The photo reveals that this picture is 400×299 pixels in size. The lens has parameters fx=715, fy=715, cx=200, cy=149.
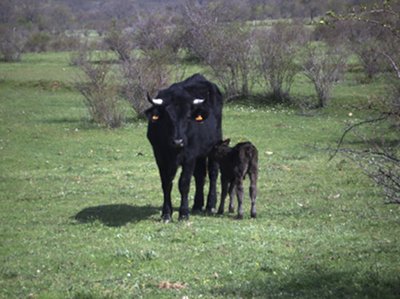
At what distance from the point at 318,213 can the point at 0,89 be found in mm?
34733

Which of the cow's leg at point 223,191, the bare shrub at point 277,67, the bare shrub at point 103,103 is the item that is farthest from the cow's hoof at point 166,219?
the bare shrub at point 277,67

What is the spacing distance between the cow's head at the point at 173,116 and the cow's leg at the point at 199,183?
1.24 metres

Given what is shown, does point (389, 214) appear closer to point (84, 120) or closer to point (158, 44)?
point (84, 120)

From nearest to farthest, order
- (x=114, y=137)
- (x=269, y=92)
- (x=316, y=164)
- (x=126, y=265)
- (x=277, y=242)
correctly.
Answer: (x=126, y=265) → (x=277, y=242) → (x=316, y=164) → (x=114, y=137) → (x=269, y=92)

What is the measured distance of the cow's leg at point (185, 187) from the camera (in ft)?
46.0

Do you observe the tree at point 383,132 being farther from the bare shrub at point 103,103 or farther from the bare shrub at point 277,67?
the bare shrub at point 277,67

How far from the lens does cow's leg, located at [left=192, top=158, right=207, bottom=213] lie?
15.4 meters

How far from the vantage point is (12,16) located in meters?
125

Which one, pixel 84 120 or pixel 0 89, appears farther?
pixel 0 89

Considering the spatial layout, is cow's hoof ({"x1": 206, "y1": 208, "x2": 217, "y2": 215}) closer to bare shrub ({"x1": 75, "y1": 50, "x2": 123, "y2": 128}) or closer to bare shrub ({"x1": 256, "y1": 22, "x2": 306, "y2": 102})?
bare shrub ({"x1": 75, "y1": 50, "x2": 123, "y2": 128})

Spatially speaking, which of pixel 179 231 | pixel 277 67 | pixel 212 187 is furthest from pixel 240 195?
pixel 277 67

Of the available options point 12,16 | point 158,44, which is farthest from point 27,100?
point 12,16

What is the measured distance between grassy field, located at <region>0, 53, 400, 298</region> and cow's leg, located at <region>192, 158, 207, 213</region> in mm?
930

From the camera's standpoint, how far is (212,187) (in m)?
15.0
